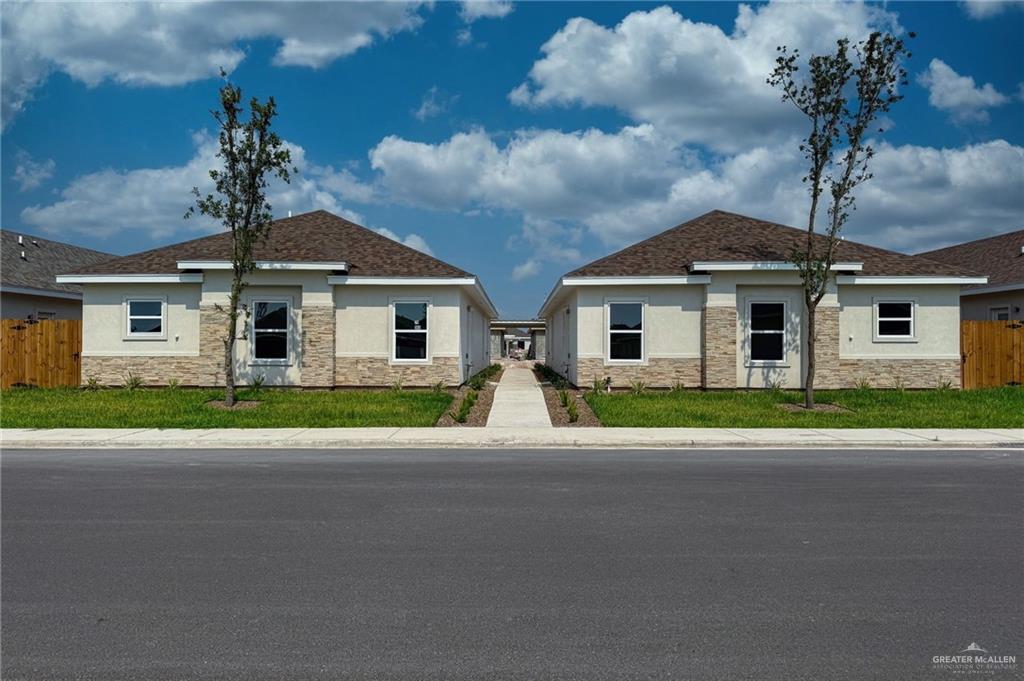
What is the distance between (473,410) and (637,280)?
6.79m

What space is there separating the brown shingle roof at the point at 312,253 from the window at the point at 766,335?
875 centimetres

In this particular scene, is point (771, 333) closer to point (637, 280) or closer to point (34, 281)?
point (637, 280)

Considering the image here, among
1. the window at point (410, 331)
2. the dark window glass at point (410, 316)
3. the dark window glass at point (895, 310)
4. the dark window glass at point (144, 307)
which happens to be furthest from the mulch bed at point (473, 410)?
the dark window glass at point (895, 310)

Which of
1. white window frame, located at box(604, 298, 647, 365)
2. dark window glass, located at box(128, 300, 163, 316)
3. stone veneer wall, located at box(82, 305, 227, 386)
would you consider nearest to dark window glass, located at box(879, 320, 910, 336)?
white window frame, located at box(604, 298, 647, 365)

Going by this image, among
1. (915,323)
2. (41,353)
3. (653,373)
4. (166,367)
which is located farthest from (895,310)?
(41,353)

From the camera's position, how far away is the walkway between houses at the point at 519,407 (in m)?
17.2

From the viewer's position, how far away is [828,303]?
22.5 meters

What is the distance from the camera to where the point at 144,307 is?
23.3 m

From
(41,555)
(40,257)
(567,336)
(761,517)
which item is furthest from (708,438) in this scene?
(40,257)

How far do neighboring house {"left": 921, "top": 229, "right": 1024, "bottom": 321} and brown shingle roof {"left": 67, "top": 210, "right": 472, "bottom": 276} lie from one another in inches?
733

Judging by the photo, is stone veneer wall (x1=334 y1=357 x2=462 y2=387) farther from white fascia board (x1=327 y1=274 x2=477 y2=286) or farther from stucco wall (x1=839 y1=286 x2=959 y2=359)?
stucco wall (x1=839 y1=286 x2=959 y2=359)

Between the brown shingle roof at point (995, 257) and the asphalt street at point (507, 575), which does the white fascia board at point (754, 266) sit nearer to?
the brown shingle roof at point (995, 257)

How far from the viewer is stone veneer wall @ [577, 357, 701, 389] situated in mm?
23000

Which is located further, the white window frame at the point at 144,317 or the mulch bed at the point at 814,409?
the white window frame at the point at 144,317
